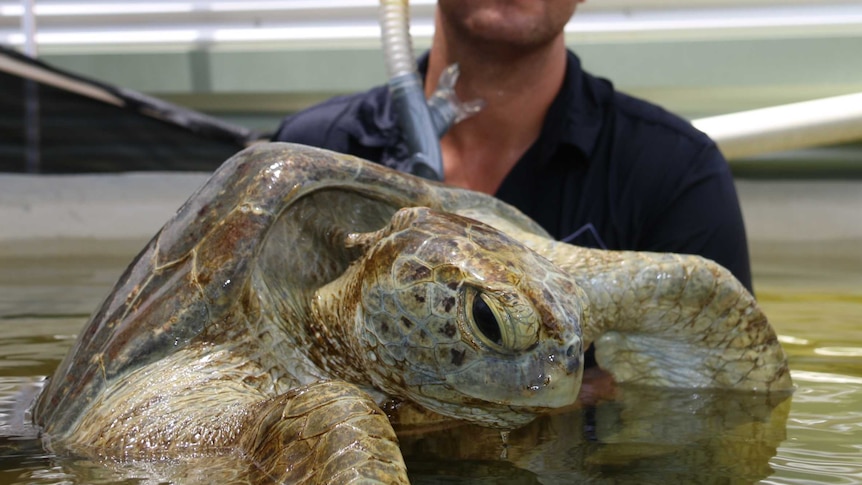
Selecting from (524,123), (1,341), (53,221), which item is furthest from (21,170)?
(524,123)

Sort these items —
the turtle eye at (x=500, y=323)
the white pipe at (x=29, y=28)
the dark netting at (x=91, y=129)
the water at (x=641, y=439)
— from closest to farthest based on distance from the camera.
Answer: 1. the turtle eye at (x=500, y=323)
2. the water at (x=641, y=439)
3. the dark netting at (x=91, y=129)
4. the white pipe at (x=29, y=28)

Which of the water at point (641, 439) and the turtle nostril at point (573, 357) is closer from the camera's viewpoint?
the turtle nostril at point (573, 357)

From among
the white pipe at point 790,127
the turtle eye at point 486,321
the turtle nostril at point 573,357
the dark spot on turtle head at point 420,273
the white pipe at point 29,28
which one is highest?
the white pipe at point 29,28

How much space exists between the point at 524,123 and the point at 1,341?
5.06 feet

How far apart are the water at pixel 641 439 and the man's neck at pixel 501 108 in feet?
3.05

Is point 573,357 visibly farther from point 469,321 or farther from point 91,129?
point 91,129

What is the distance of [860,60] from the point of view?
4.86 metres

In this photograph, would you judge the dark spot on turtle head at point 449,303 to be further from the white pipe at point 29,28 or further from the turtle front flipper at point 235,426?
the white pipe at point 29,28

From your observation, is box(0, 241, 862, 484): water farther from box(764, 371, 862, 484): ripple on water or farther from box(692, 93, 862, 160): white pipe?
box(692, 93, 862, 160): white pipe

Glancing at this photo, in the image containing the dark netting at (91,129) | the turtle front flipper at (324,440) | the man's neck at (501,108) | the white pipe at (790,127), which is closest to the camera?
the turtle front flipper at (324,440)

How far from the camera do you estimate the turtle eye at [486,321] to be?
1445 mm

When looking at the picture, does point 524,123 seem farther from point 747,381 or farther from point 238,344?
point 238,344

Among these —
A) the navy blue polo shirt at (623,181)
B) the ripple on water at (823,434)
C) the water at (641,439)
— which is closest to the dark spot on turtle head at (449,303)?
the water at (641,439)

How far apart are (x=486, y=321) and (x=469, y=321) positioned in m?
0.02
